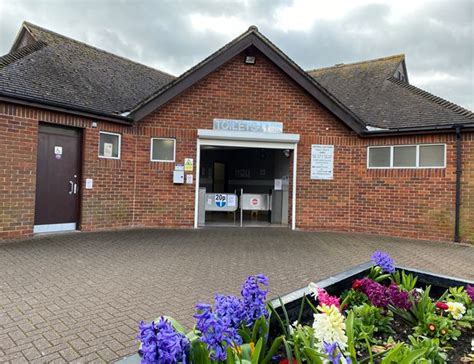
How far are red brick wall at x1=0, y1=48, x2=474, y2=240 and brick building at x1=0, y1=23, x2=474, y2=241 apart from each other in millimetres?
30

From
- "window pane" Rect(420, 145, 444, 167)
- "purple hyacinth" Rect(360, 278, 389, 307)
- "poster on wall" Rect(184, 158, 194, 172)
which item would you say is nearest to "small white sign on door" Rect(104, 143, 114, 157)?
"poster on wall" Rect(184, 158, 194, 172)

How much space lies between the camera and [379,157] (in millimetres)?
10461

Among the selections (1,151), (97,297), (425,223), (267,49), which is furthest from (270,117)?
(97,297)

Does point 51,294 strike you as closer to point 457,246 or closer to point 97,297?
point 97,297

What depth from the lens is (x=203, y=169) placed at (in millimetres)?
17141

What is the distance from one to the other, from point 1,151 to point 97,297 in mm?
5127

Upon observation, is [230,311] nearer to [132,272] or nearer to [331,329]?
[331,329]

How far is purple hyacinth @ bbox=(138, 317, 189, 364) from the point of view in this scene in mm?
1577

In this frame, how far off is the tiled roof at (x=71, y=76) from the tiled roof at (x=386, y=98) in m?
7.85

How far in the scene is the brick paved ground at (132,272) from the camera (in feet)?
10.5

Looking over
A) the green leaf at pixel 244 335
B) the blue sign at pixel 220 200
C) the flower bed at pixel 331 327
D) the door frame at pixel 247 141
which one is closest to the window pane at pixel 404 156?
the door frame at pixel 247 141

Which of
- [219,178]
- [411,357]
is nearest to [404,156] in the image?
[411,357]

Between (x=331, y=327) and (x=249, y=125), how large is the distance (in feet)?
29.4

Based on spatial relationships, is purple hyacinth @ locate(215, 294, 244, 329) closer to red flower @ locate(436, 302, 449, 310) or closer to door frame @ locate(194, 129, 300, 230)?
red flower @ locate(436, 302, 449, 310)
